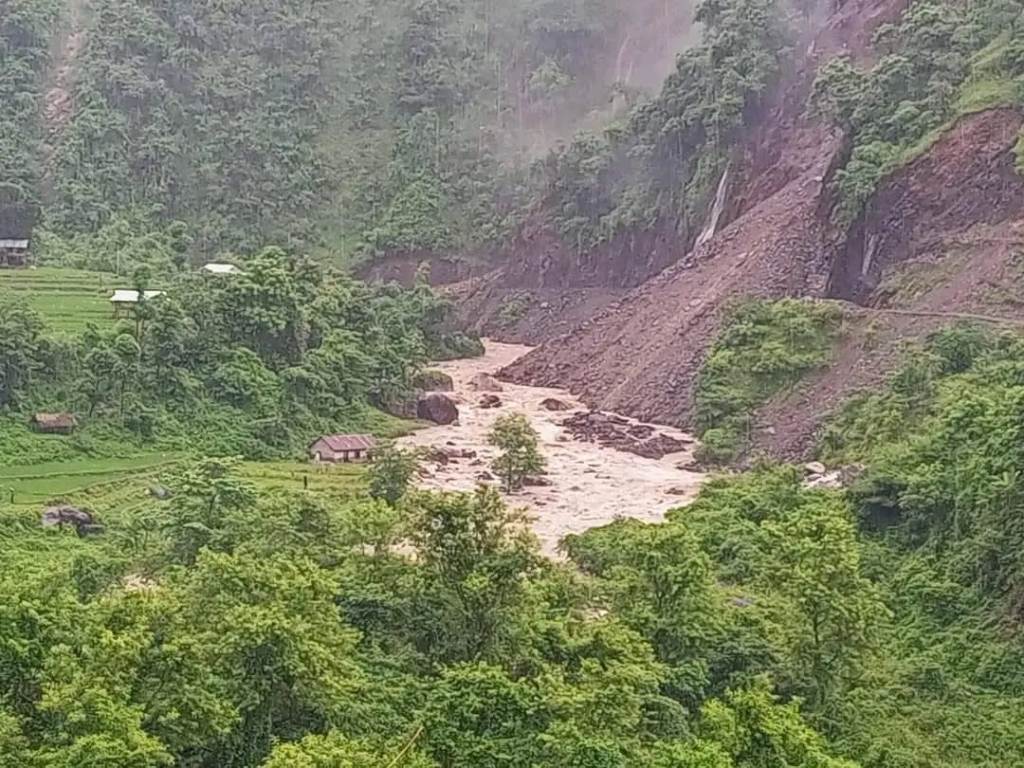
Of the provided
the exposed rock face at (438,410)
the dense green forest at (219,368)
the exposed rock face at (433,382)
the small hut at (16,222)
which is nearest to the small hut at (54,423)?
the dense green forest at (219,368)

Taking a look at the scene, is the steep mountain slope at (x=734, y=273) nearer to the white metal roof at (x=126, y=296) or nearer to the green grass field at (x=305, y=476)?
the green grass field at (x=305, y=476)

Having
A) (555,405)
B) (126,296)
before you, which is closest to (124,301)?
(126,296)

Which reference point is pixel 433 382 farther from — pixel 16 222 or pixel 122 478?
pixel 16 222

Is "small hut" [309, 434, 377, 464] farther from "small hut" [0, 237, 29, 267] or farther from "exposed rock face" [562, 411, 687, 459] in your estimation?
"small hut" [0, 237, 29, 267]

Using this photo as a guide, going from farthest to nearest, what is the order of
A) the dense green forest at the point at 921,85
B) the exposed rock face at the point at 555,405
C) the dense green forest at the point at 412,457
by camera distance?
the exposed rock face at the point at 555,405 < the dense green forest at the point at 921,85 < the dense green forest at the point at 412,457

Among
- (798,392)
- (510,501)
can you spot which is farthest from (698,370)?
(510,501)

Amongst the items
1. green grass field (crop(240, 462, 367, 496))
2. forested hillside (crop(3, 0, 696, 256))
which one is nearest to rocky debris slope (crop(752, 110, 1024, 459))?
green grass field (crop(240, 462, 367, 496))

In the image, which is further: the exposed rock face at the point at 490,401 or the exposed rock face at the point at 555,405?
the exposed rock face at the point at 490,401
